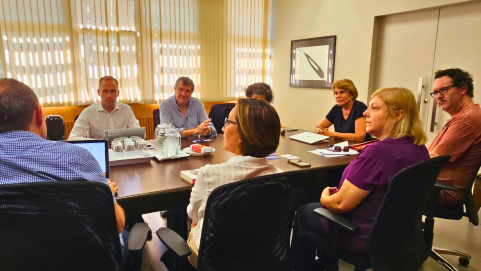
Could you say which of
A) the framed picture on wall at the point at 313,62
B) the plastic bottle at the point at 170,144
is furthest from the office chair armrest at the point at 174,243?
the framed picture on wall at the point at 313,62

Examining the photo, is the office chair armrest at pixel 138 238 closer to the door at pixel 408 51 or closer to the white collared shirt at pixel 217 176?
the white collared shirt at pixel 217 176

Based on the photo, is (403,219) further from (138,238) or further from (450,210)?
(138,238)

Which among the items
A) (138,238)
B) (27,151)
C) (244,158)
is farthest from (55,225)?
(244,158)

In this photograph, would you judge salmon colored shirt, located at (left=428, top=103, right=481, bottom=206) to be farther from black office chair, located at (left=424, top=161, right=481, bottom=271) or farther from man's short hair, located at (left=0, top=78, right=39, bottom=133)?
man's short hair, located at (left=0, top=78, right=39, bottom=133)

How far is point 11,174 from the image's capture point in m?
0.98

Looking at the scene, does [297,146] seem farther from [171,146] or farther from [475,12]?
[475,12]

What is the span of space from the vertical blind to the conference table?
8.70ft

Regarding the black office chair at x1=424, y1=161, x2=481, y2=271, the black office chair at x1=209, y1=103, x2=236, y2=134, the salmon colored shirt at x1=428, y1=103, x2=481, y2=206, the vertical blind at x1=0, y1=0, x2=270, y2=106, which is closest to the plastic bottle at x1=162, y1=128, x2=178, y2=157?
the black office chair at x1=209, y1=103, x2=236, y2=134

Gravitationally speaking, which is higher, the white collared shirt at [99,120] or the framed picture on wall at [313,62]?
the framed picture on wall at [313,62]

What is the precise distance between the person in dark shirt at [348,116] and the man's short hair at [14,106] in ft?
8.38

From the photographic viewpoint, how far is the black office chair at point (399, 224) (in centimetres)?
134

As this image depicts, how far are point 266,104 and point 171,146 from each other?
1037 millimetres

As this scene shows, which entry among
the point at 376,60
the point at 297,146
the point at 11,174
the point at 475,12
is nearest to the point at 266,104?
the point at 11,174

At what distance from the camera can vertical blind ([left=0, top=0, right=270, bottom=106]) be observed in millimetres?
4172
